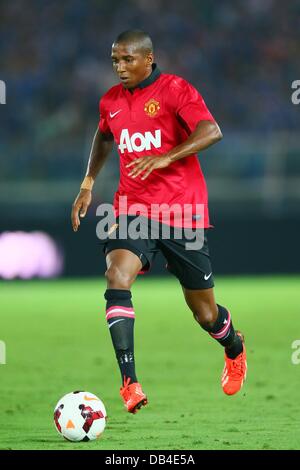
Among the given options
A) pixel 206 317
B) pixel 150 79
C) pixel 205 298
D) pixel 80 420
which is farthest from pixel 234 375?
pixel 150 79

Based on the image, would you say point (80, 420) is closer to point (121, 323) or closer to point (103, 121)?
point (121, 323)

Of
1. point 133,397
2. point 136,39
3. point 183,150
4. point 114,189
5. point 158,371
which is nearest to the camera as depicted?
point 133,397

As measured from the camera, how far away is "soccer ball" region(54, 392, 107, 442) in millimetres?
5555

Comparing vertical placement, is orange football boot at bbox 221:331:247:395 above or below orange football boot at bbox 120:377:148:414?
below

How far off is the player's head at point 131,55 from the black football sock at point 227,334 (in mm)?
1721

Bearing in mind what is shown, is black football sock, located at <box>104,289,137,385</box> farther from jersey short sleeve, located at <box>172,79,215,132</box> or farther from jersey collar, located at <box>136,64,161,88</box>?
jersey collar, located at <box>136,64,161,88</box>

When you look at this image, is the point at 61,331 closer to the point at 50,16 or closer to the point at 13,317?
the point at 13,317

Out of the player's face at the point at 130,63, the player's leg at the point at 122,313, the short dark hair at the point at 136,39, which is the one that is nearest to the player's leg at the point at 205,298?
the player's leg at the point at 122,313

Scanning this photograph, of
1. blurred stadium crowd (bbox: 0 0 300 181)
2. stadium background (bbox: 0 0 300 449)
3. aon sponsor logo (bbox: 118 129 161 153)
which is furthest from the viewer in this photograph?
blurred stadium crowd (bbox: 0 0 300 181)

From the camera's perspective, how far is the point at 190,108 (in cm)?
641

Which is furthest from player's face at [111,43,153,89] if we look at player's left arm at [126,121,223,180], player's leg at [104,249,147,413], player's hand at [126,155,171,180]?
player's leg at [104,249,147,413]

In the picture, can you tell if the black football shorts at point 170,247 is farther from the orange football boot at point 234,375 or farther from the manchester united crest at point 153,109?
the orange football boot at point 234,375

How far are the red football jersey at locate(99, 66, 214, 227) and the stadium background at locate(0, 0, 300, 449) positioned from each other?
1.30 m

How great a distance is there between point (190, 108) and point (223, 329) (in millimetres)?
1598
